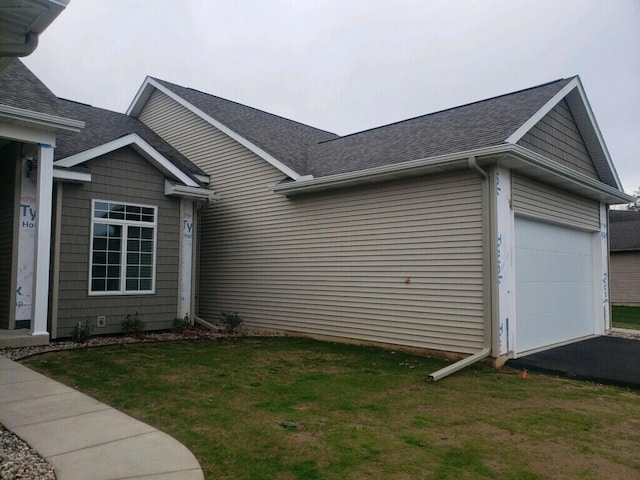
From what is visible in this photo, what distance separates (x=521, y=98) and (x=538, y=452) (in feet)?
25.9

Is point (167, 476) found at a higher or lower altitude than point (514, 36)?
lower

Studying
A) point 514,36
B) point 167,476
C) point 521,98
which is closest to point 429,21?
point 514,36

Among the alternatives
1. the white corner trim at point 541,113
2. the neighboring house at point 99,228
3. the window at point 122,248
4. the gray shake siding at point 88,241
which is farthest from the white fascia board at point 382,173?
the window at point 122,248

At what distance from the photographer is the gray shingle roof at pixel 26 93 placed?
8.13m

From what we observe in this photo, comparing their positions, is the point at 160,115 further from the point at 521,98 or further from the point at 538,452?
the point at 538,452

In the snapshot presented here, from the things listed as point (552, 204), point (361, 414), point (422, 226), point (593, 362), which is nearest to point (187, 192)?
point (422, 226)

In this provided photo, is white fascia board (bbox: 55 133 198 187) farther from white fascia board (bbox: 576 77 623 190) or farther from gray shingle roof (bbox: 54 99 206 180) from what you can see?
white fascia board (bbox: 576 77 623 190)

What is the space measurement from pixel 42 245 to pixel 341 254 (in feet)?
17.6

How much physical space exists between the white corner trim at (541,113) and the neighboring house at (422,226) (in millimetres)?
52

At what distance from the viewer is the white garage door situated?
28.3ft

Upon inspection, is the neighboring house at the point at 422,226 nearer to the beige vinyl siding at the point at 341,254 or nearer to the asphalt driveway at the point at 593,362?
the beige vinyl siding at the point at 341,254

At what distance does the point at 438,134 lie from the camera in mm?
9883

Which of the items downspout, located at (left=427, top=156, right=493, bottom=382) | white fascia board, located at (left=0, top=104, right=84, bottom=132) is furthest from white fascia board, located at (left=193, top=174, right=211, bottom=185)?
downspout, located at (left=427, top=156, right=493, bottom=382)

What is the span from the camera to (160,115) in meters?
14.6
